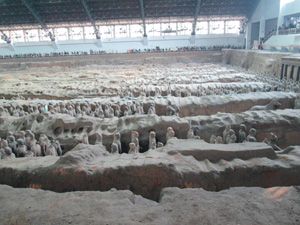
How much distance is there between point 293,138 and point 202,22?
23449mm

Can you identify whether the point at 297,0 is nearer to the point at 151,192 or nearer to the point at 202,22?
the point at 202,22

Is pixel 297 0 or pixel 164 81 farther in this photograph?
pixel 297 0

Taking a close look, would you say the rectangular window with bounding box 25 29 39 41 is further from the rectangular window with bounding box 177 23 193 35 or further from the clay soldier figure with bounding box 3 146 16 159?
the clay soldier figure with bounding box 3 146 16 159

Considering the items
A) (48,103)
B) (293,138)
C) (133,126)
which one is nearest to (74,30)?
(48,103)

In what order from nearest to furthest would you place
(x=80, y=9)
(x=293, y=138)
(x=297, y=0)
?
(x=293, y=138) → (x=297, y=0) → (x=80, y=9)

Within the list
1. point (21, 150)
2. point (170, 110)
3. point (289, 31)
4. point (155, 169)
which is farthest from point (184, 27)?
point (155, 169)

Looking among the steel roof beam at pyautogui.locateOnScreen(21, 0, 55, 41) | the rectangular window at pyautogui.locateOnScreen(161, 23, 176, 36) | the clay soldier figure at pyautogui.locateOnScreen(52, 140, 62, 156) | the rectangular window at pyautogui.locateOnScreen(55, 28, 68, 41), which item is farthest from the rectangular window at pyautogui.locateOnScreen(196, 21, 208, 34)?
the clay soldier figure at pyautogui.locateOnScreen(52, 140, 62, 156)

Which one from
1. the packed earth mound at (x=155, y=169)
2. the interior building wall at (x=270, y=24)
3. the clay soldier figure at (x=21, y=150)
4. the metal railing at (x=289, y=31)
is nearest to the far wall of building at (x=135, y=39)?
the interior building wall at (x=270, y=24)

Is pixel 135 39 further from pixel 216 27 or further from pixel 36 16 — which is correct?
pixel 36 16

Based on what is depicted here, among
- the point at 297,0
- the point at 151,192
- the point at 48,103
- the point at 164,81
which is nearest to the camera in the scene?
the point at 151,192

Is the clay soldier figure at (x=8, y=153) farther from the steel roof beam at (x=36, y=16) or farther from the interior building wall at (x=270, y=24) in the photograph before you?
the interior building wall at (x=270, y=24)

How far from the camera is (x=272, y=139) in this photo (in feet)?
15.2

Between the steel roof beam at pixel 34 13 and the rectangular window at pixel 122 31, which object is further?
A: the rectangular window at pixel 122 31

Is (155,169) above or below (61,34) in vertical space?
below
